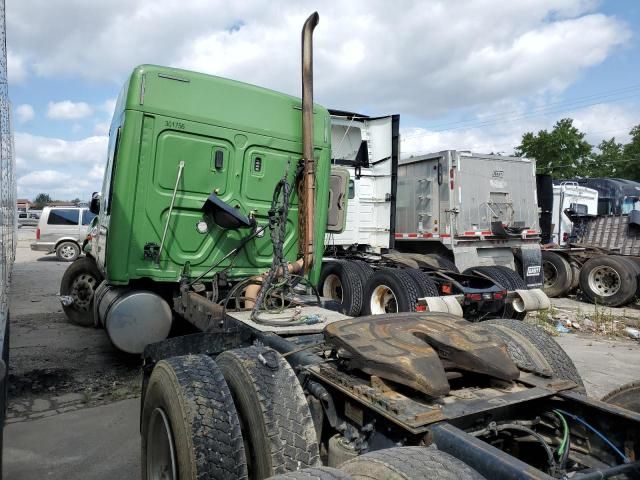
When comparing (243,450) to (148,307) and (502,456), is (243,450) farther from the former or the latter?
(148,307)

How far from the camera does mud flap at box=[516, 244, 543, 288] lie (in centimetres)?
935

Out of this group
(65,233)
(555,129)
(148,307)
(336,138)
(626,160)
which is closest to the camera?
(148,307)

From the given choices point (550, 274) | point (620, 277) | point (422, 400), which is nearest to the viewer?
point (422, 400)

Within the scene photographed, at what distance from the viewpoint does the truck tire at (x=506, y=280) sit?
272 inches

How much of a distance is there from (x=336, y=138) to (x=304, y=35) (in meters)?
4.60

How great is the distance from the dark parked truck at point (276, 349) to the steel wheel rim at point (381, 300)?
2060 mm

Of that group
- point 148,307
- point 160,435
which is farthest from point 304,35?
point 160,435

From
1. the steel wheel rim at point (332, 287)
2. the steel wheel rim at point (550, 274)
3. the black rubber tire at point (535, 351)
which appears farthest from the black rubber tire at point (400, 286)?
the steel wheel rim at point (550, 274)

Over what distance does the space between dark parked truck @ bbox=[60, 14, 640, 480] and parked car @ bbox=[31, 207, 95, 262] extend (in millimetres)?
15898

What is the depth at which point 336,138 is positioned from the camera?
930 centimetres

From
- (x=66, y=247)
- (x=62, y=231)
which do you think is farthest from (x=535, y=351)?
(x=62, y=231)

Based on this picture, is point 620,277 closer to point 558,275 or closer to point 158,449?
point 558,275

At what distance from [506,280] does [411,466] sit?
6.12 metres

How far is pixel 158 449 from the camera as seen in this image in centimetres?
266
